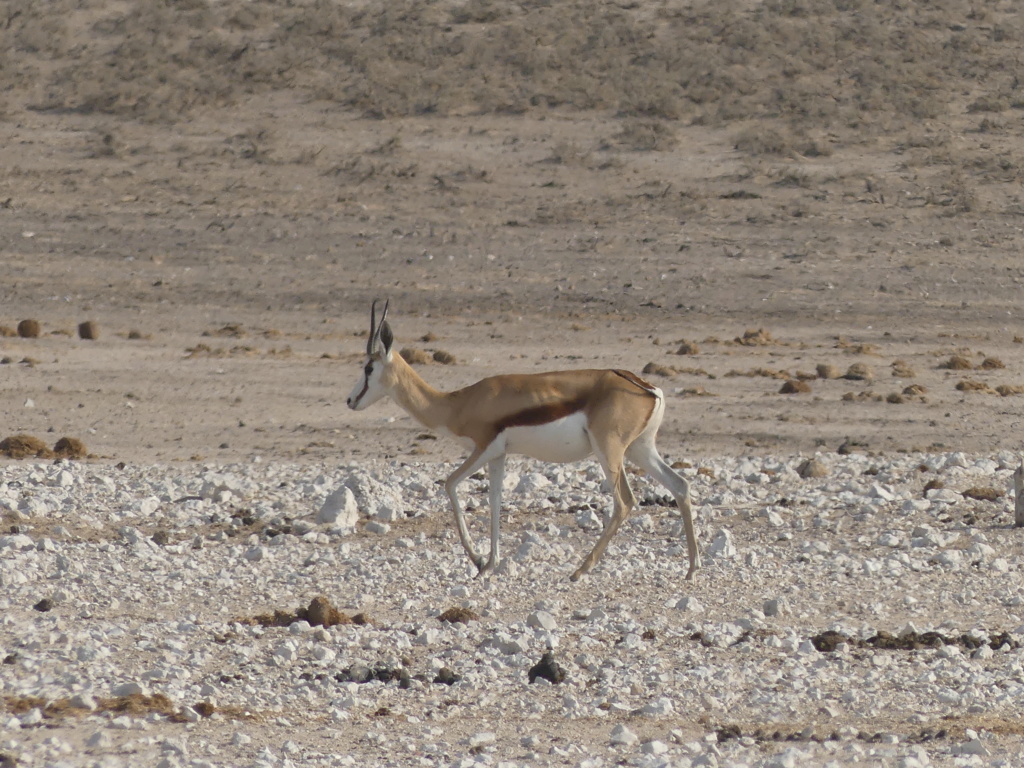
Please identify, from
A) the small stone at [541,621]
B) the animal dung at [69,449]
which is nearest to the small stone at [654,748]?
the small stone at [541,621]

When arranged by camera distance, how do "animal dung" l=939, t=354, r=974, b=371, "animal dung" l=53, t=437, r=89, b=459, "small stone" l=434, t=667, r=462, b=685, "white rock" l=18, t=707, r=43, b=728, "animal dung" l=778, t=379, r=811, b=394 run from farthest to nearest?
1. "animal dung" l=939, t=354, r=974, b=371
2. "animal dung" l=778, t=379, r=811, b=394
3. "animal dung" l=53, t=437, r=89, b=459
4. "small stone" l=434, t=667, r=462, b=685
5. "white rock" l=18, t=707, r=43, b=728

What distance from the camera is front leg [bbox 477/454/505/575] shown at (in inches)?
378

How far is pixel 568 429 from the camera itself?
376 inches

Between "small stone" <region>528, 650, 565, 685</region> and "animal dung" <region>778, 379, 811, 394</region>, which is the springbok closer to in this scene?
"small stone" <region>528, 650, 565, 685</region>

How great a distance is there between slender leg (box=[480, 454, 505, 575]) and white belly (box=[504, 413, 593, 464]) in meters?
0.25

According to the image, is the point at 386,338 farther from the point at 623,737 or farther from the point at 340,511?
the point at 623,737

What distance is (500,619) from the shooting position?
343 inches

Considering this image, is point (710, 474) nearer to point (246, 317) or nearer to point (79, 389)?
point (79, 389)

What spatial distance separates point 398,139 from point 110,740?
78.8 ft

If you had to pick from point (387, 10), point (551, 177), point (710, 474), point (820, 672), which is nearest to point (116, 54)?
point (387, 10)

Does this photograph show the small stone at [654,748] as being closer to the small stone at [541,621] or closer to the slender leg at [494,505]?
the small stone at [541,621]

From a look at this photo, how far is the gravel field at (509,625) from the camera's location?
6801 mm

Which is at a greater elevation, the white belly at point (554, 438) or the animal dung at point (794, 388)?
the white belly at point (554, 438)

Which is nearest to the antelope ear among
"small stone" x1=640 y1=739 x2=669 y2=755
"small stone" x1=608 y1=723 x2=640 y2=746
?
"small stone" x1=608 y1=723 x2=640 y2=746
